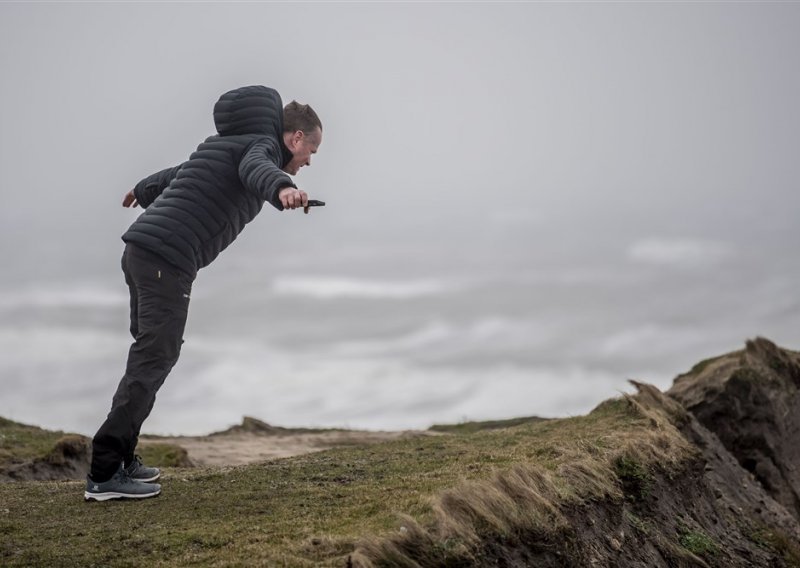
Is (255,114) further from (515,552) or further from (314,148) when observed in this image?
(515,552)

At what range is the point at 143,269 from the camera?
25.2ft

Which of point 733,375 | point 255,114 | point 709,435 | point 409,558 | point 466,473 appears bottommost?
point 409,558

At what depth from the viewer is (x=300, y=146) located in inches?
324

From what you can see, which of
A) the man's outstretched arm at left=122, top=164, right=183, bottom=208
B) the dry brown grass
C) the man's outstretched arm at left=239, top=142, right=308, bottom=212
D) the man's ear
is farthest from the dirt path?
the man's outstretched arm at left=239, top=142, right=308, bottom=212

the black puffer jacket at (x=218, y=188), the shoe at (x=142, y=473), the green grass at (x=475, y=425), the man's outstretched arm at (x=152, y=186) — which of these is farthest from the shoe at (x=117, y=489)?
the green grass at (x=475, y=425)

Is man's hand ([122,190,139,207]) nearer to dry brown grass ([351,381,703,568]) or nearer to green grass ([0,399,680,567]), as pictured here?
green grass ([0,399,680,567])

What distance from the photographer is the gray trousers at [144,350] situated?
7.63 meters

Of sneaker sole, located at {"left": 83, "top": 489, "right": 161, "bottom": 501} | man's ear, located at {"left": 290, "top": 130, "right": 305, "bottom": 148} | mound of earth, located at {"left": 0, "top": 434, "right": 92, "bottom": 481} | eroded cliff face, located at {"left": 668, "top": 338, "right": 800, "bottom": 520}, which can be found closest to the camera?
sneaker sole, located at {"left": 83, "top": 489, "right": 161, "bottom": 501}

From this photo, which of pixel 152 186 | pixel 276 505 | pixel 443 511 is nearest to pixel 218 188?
pixel 152 186

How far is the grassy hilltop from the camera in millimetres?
5906

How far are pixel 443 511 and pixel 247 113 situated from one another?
12.5ft

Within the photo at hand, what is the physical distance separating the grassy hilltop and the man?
50cm

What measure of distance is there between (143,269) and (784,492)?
1019cm

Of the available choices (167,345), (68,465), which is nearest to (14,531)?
(167,345)
